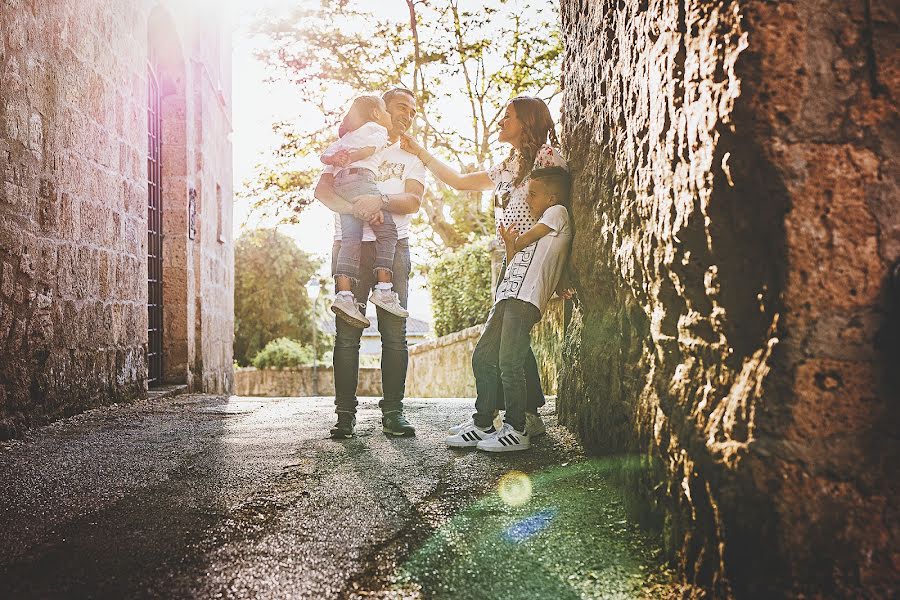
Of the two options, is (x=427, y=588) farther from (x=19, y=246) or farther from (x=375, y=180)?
(x=19, y=246)

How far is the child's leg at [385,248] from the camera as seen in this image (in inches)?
145

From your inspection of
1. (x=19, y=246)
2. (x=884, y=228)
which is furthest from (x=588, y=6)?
(x=19, y=246)

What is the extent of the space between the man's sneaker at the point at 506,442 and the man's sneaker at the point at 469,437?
0.34 feet

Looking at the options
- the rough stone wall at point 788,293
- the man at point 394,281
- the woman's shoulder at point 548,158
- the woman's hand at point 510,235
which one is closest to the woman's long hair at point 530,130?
the woman's shoulder at point 548,158

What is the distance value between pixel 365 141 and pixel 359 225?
43 cm

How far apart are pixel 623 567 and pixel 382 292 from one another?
7.17ft

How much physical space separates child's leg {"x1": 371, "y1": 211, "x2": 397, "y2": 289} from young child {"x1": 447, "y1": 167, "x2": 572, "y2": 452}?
2.34 feet

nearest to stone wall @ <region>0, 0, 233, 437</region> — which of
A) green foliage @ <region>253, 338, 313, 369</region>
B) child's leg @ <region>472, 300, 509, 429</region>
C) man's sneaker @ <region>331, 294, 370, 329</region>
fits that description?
man's sneaker @ <region>331, 294, 370, 329</region>

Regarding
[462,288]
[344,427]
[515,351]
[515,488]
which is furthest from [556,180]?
[462,288]

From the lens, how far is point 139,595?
1554mm

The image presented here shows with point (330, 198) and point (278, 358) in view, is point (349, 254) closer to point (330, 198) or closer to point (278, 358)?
point (330, 198)

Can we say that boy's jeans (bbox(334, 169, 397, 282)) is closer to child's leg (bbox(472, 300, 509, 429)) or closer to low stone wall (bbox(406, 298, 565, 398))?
child's leg (bbox(472, 300, 509, 429))

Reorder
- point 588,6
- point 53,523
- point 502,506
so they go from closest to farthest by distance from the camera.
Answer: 1. point 53,523
2. point 502,506
3. point 588,6

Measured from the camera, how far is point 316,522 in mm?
2076
